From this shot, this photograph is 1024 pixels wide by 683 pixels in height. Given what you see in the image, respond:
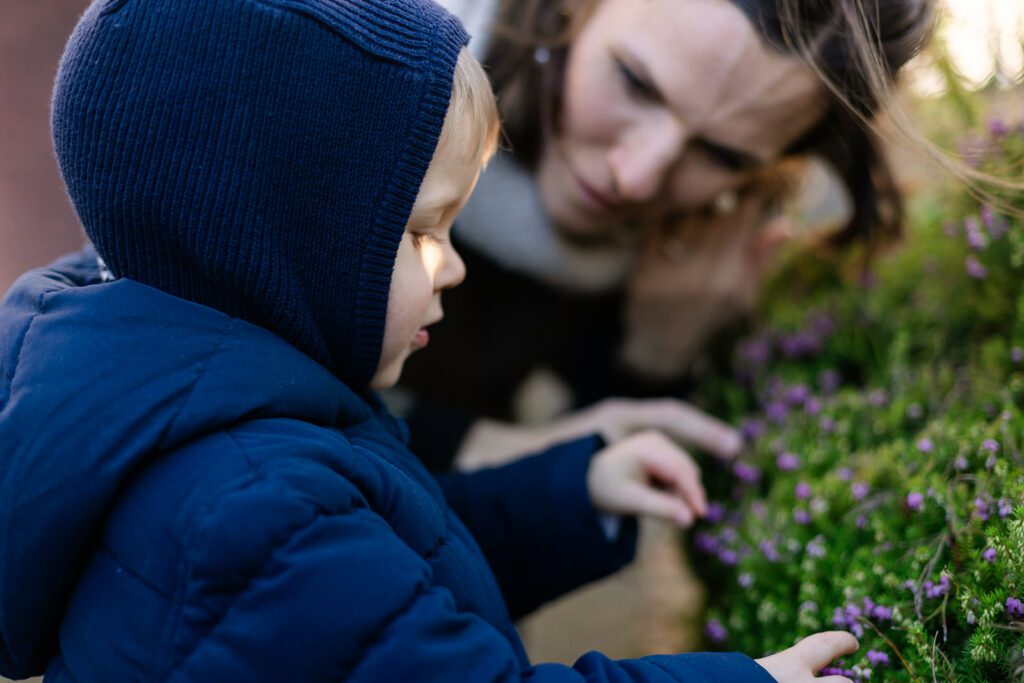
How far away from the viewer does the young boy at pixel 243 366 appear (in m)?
1.01

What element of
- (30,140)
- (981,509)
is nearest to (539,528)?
(981,509)

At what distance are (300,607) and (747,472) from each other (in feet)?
4.01

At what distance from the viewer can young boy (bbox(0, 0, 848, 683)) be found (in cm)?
101

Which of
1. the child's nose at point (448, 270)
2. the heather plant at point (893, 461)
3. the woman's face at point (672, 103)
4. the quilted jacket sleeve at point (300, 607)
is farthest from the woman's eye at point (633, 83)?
the quilted jacket sleeve at point (300, 607)

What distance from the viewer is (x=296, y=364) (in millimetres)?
1183

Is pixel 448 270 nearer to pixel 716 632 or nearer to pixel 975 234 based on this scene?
pixel 716 632

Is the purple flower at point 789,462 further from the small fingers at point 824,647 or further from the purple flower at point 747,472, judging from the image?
the small fingers at point 824,647

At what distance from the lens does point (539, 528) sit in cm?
172

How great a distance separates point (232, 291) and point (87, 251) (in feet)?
1.52

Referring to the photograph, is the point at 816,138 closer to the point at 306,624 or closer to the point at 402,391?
the point at 402,391

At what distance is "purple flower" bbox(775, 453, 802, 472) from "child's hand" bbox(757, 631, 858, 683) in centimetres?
55

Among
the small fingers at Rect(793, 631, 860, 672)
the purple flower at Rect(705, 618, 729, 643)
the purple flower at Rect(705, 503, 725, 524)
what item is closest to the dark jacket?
the small fingers at Rect(793, 631, 860, 672)

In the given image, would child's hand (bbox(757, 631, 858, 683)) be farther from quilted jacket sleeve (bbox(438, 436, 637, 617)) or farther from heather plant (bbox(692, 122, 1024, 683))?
quilted jacket sleeve (bbox(438, 436, 637, 617))

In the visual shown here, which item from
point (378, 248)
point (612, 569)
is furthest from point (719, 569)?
point (378, 248)
